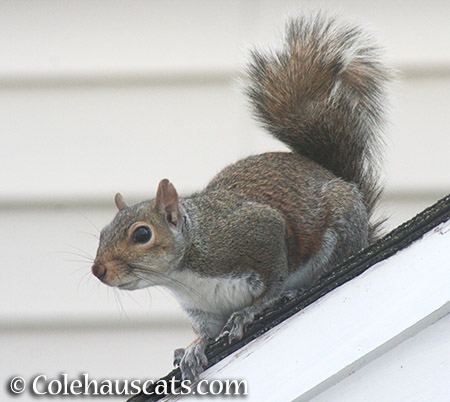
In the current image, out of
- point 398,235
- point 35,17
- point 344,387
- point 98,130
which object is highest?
point 35,17

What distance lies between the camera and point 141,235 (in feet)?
4.07

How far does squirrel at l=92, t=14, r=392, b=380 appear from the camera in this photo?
4.11 feet

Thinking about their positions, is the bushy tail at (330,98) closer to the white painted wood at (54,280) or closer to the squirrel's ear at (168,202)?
the squirrel's ear at (168,202)

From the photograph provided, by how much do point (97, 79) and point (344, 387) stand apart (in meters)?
1.57

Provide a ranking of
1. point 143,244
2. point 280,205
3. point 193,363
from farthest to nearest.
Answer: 1. point 280,205
2. point 143,244
3. point 193,363

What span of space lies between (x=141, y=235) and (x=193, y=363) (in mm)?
322

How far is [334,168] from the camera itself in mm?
1440

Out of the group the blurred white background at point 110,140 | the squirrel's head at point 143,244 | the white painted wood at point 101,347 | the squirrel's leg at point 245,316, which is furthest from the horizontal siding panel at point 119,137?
the squirrel's leg at point 245,316

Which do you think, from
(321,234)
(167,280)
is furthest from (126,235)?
(321,234)

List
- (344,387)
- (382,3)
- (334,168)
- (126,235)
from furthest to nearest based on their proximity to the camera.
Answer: (382,3)
(334,168)
(126,235)
(344,387)

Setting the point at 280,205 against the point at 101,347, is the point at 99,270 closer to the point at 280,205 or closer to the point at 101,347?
the point at 280,205

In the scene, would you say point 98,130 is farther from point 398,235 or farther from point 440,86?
point 398,235

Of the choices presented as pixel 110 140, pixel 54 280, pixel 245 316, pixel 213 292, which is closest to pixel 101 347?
pixel 54 280

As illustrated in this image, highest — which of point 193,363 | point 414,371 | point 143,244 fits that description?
point 143,244
